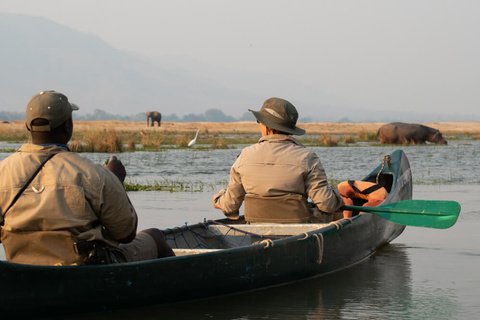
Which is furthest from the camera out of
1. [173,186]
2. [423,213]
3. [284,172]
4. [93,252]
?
[173,186]

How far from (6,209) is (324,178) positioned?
3.09m

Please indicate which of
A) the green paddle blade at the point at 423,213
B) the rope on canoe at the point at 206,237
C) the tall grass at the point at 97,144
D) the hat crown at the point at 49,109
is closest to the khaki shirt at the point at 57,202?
the hat crown at the point at 49,109

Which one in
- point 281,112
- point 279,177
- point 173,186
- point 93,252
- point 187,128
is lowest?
point 173,186

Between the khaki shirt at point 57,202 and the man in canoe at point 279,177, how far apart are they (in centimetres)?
→ 226

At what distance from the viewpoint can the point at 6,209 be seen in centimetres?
492

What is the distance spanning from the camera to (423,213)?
26.0ft

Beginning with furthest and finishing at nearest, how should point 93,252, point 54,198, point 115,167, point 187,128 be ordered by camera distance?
point 187,128
point 115,167
point 93,252
point 54,198

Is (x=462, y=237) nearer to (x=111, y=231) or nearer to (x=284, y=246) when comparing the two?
(x=284, y=246)

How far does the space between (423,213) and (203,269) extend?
9.65ft

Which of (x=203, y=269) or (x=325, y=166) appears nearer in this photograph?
(x=203, y=269)

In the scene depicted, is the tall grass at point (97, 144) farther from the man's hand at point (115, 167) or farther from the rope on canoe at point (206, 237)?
the man's hand at point (115, 167)

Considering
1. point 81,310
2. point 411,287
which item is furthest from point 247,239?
point 81,310

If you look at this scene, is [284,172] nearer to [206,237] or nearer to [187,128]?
[206,237]

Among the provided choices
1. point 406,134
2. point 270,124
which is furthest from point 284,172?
point 406,134
